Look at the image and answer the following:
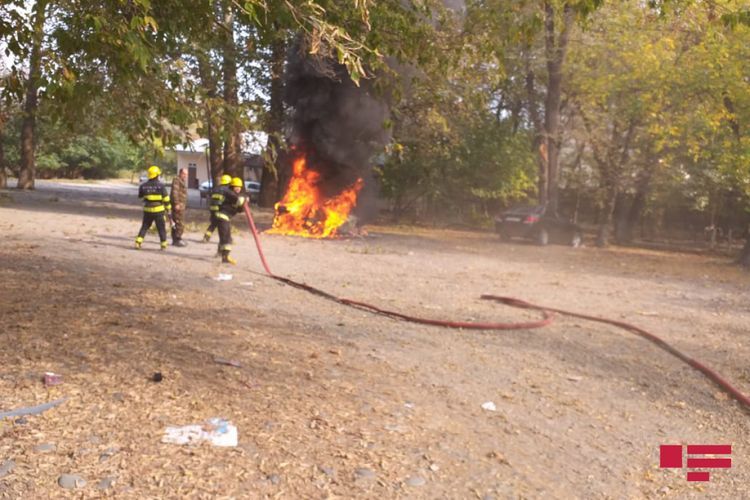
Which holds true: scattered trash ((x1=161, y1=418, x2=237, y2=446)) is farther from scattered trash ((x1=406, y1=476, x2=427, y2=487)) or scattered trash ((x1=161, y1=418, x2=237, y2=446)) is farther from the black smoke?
the black smoke

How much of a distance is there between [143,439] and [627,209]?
3206 cm

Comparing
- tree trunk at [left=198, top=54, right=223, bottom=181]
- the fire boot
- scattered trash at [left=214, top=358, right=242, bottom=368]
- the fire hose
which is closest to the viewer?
scattered trash at [left=214, top=358, right=242, bottom=368]

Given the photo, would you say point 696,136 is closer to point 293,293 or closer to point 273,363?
point 293,293

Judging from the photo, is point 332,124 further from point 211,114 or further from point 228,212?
point 211,114

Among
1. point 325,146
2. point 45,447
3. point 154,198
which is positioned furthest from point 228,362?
point 325,146

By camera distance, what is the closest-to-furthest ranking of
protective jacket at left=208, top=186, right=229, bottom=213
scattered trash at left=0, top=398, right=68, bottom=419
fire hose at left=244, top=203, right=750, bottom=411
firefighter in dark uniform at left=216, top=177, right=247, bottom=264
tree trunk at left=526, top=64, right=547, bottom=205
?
scattered trash at left=0, top=398, right=68, bottom=419
fire hose at left=244, top=203, right=750, bottom=411
firefighter in dark uniform at left=216, top=177, right=247, bottom=264
protective jacket at left=208, top=186, right=229, bottom=213
tree trunk at left=526, top=64, right=547, bottom=205

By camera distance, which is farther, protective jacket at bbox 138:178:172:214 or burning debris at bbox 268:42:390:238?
burning debris at bbox 268:42:390:238

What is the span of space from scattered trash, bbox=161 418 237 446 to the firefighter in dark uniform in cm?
778

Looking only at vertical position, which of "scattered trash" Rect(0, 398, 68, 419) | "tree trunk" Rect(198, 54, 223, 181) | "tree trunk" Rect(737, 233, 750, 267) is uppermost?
"tree trunk" Rect(198, 54, 223, 181)

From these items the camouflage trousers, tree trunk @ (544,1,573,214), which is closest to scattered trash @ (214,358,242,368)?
the camouflage trousers

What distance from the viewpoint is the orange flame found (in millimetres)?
17828

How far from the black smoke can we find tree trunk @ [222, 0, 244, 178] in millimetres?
1699

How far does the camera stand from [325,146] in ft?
55.1

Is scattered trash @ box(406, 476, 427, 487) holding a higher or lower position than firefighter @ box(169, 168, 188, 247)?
lower
